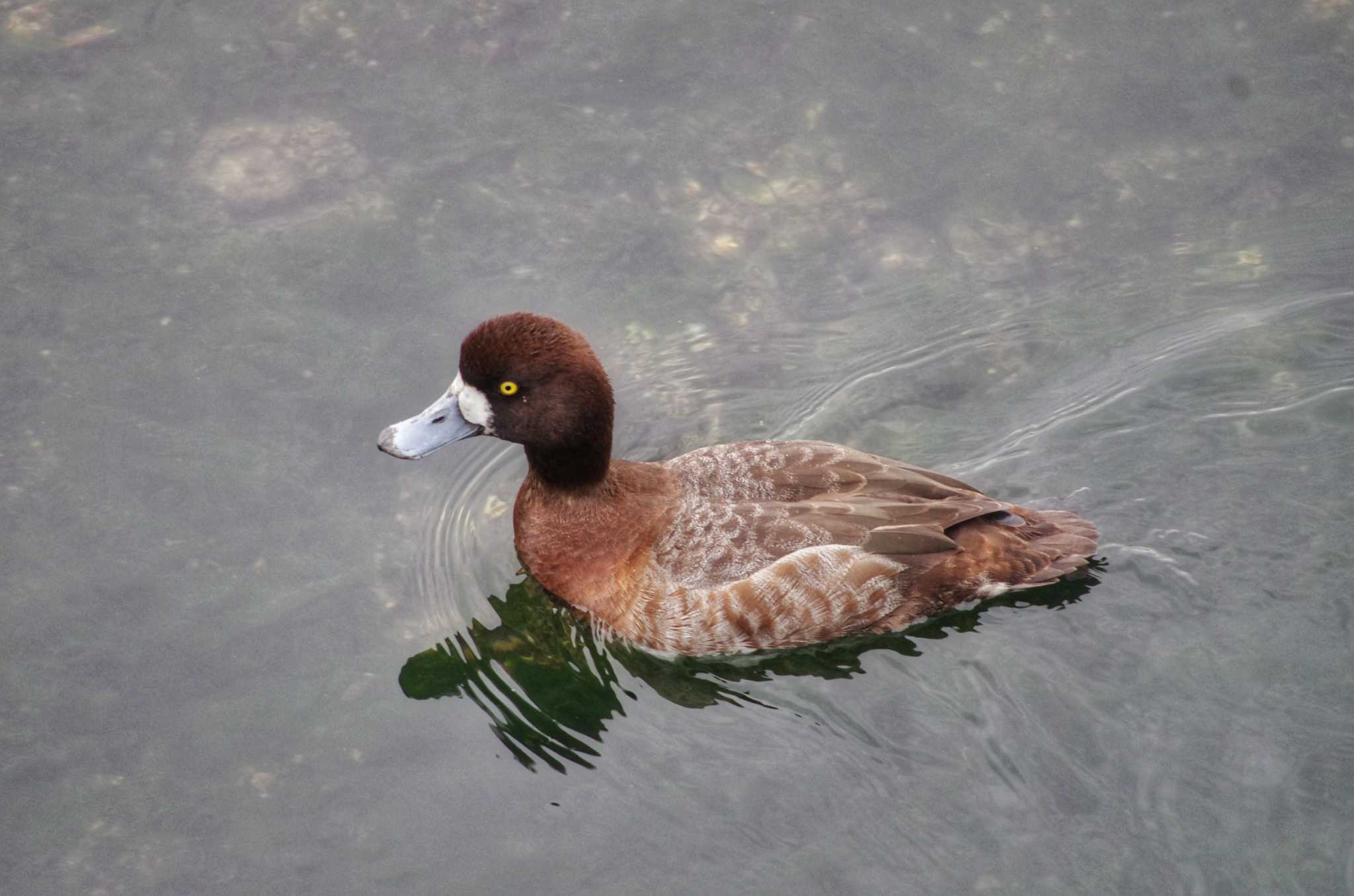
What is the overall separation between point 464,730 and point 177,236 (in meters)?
3.60

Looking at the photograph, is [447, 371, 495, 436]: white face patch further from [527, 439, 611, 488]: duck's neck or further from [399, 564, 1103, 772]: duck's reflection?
[399, 564, 1103, 772]: duck's reflection

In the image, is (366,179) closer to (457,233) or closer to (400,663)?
(457,233)

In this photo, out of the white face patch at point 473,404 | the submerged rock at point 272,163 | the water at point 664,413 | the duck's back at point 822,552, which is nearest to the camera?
the water at point 664,413

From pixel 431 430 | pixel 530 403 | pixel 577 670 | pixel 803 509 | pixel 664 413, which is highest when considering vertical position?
pixel 530 403

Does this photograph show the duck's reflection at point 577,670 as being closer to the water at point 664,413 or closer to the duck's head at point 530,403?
the water at point 664,413

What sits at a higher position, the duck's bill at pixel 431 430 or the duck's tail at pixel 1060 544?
the duck's tail at pixel 1060 544

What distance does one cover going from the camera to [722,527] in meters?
6.37

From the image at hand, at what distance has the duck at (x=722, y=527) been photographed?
6238 millimetres

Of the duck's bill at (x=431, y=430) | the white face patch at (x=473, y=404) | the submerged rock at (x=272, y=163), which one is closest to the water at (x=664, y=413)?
the submerged rock at (x=272, y=163)

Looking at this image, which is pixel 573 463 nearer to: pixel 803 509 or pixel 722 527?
pixel 722 527

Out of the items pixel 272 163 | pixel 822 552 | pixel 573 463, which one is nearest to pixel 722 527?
pixel 822 552

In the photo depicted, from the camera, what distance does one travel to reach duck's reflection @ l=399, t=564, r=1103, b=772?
6242 mm

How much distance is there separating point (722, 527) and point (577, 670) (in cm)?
97

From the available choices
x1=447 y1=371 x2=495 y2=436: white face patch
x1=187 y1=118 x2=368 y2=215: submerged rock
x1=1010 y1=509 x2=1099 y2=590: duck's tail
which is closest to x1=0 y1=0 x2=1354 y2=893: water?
x1=187 y1=118 x2=368 y2=215: submerged rock
